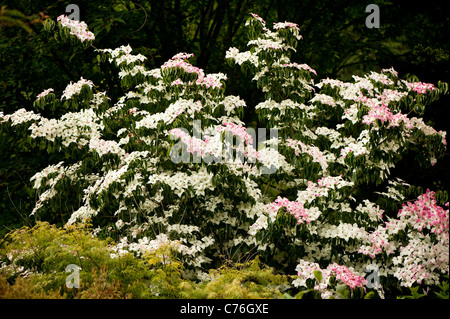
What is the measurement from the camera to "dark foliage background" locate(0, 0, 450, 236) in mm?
6629

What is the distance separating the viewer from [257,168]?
5035mm

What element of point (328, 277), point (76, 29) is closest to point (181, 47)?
point (76, 29)

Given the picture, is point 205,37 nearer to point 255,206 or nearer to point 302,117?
point 302,117

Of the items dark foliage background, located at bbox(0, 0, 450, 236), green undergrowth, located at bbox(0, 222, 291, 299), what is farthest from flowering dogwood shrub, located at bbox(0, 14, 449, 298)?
dark foliage background, located at bbox(0, 0, 450, 236)

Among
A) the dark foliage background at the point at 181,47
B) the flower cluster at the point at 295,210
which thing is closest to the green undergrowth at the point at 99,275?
the flower cluster at the point at 295,210

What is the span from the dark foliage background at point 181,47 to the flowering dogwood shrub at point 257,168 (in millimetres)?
1261

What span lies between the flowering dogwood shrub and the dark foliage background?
126cm

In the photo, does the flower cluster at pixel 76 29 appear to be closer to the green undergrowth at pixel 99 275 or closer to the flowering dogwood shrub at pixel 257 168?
the flowering dogwood shrub at pixel 257 168

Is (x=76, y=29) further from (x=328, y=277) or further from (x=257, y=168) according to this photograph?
(x=328, y=277)

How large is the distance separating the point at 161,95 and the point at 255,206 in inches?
69.2

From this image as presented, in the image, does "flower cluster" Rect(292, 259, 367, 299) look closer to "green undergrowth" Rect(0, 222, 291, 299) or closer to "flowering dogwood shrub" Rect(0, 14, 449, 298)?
"flowering dogwood shrub" Rect(0, 14, 449, 298)

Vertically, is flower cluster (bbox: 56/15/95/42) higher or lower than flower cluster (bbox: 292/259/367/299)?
higher

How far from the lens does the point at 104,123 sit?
5160 mm
